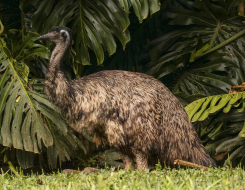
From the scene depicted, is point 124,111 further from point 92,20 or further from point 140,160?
point 92,20

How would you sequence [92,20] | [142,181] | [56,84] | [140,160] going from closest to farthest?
[142,181] → [56,84] → [140,160] → [92,20]

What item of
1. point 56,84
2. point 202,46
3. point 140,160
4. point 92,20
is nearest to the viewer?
point 56,84

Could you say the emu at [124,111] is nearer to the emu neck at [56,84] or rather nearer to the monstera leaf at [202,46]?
the emu neck at [56,84]

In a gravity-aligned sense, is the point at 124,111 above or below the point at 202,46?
below

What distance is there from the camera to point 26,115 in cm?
475

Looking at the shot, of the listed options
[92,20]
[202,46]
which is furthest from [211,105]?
[92,20]

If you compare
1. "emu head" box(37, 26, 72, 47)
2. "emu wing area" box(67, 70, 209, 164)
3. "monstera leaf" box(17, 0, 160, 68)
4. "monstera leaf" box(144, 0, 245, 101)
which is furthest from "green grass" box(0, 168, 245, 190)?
"monstera leaf" box(144, 0, 245, 101)

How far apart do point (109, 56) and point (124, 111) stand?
1.08 metres

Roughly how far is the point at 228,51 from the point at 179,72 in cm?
78

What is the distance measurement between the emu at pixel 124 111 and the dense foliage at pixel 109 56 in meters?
0.43

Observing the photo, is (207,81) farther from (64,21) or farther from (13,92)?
(13,92)

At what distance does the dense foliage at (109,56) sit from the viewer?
190 inches

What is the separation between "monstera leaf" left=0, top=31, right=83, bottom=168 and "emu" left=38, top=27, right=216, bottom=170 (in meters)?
0.50

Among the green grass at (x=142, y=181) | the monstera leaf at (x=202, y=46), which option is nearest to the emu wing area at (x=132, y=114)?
the green grass at (x=142, y=181)
